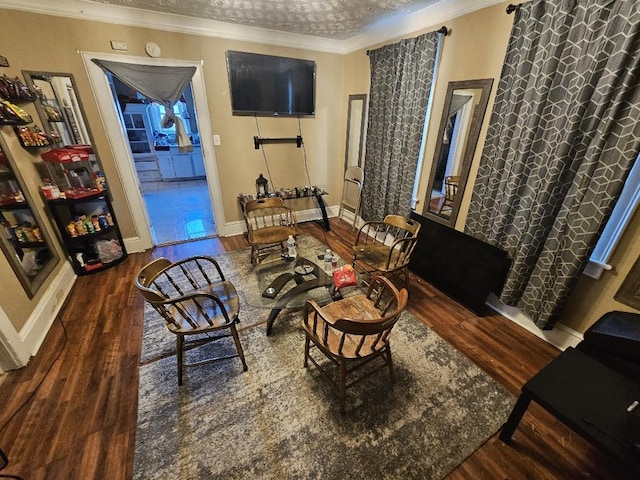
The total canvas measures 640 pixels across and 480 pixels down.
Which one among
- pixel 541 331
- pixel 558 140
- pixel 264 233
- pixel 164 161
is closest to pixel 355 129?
pixel 264 233

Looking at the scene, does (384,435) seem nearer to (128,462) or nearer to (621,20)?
(128,462)

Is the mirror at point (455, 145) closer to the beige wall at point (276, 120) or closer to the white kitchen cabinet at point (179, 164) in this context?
the beige wall at point (276, 120)

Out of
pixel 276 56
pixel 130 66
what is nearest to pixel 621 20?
pixel 276 56

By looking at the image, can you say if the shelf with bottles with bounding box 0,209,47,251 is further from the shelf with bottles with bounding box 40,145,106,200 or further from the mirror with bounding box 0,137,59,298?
the shelf with bottles with bounding box 40,145,106,200

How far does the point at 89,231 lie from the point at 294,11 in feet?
10.1

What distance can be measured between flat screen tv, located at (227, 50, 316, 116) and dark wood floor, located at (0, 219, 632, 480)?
259 centimetres

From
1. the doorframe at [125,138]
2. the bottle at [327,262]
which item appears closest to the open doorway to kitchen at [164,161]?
the doorframe at [125,138]

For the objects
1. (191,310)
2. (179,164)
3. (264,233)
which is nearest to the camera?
(191,310)

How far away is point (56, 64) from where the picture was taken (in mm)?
2482

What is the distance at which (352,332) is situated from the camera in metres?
1.28

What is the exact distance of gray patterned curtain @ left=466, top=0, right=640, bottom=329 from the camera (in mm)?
1470

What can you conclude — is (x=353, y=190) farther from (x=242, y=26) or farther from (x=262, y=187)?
(x=242, y=26)

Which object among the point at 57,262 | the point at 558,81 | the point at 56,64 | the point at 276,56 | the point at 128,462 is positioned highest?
the point at 276,56

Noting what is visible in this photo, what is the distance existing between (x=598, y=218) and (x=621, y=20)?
106 cm
